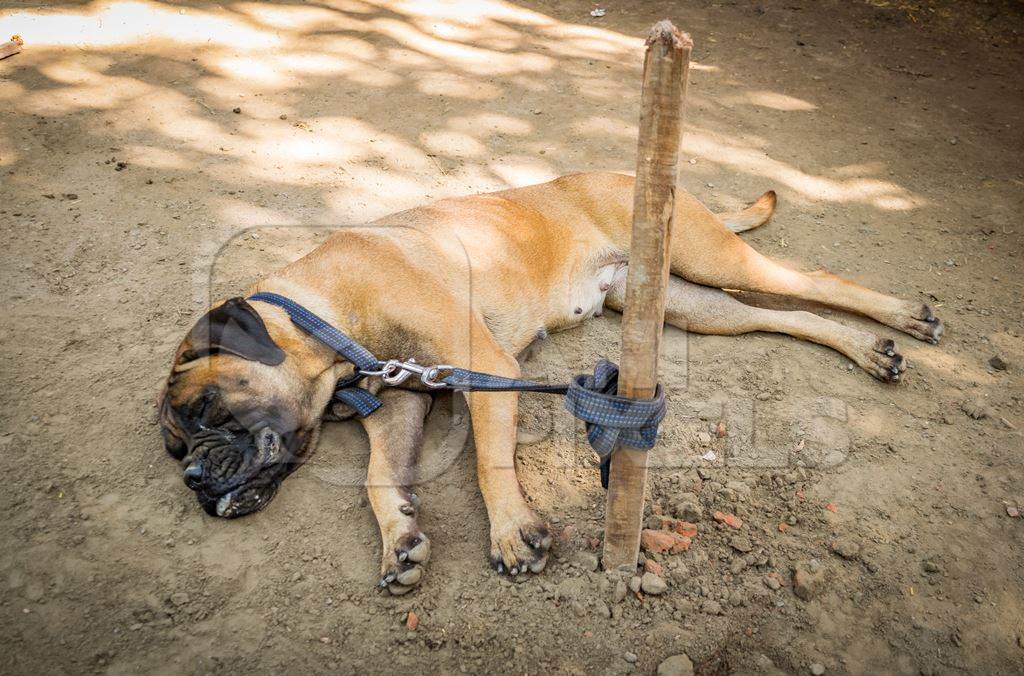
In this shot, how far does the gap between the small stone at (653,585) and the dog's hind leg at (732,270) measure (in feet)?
5.93

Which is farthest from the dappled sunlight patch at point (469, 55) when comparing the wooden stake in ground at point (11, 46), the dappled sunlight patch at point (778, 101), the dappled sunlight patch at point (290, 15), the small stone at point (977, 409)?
the small stone at point (977, 409)

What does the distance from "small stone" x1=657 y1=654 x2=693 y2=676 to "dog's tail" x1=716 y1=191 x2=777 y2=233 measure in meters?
2.70

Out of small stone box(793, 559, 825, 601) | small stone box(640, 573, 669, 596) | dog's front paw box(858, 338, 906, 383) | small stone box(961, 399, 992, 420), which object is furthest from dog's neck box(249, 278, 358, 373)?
small stone box(961, 399, 992, 420)

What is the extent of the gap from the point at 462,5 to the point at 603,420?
623 cm

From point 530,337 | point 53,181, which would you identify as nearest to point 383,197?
point 530,337

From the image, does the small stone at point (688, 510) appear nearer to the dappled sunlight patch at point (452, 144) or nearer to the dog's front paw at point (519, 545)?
the dog's front paw at point (519, 545)

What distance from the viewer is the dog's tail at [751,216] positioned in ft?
Result: 14.3

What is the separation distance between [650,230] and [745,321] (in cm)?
200

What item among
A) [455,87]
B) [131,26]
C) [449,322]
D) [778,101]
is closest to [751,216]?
[778,101]

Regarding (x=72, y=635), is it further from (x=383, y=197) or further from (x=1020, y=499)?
(x=1020, y=499)

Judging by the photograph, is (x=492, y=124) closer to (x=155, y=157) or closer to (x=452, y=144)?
(x=452, y=144)

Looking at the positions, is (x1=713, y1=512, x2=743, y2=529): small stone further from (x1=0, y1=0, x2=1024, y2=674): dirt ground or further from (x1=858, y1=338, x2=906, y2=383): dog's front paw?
(x1=858, y1=338, x2=906, y2=383): dog's front paw

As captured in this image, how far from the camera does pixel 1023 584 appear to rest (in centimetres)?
259

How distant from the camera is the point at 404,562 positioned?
2646mm
